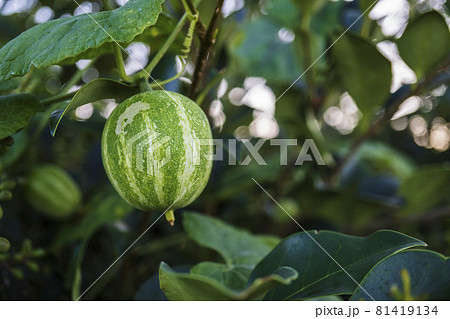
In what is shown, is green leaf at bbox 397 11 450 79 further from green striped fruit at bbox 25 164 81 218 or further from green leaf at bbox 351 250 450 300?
green striped fruit at bbox 25 164 81 218

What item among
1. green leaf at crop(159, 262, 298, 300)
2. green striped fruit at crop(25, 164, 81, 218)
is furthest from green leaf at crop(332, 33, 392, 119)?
green striped fruit at crop(25, 164, 81, 218)

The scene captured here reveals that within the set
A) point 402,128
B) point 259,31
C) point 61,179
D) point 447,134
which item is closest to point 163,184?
point 61,179

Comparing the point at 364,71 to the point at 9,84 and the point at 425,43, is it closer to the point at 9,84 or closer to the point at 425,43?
the point at 425,43

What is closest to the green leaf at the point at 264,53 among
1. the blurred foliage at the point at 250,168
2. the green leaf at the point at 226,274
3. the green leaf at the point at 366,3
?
the blurred foliage at the point at 250,168

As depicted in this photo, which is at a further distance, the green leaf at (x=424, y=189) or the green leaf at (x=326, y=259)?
the green leaf at (x=424, y=189)

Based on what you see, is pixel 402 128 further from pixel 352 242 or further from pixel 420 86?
pixel 352 242

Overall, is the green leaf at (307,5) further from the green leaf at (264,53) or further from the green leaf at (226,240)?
the green leaf at (226,240)

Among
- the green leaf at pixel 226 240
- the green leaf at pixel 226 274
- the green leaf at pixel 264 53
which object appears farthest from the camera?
the green leaf at pixel 264 53

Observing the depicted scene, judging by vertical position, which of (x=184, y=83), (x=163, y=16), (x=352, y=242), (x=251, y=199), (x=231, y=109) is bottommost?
(x=251, y=199)
